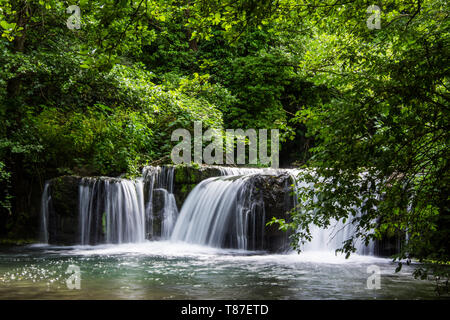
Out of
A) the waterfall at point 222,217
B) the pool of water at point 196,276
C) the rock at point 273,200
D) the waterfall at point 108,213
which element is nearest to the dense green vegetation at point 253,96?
the waterfall at point 108,213

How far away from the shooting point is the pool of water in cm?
541

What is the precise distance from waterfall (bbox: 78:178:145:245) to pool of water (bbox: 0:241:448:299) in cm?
129

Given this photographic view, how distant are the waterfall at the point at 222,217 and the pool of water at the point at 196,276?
54cm

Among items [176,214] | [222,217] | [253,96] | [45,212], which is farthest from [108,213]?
[253,96]

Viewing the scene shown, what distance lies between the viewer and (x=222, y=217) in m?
11.1

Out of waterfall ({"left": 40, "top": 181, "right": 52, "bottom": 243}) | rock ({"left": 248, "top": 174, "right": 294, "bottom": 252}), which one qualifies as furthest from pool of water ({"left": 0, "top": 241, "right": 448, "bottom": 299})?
waterfall ({"left": 40, "top": 181, "right": 52, "bottom": 243})

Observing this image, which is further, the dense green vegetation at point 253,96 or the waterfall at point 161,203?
the waterfall at point 161,203

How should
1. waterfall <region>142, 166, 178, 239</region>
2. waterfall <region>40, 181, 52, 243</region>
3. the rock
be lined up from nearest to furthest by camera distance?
the rock, waterfall <region>40, 181, 52, 243</region>, waterfall <region>142, 166, 178, 239</region>

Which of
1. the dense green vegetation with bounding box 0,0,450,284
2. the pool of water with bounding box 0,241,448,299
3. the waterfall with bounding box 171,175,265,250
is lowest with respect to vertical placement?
the pool of water with bounding box 0,241,448,299

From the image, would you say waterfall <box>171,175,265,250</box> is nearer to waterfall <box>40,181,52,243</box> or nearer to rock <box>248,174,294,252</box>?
rock <box>248,174,294,252</box>

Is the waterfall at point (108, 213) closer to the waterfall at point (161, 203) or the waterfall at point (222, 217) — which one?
the waterfall at point (161, 203)

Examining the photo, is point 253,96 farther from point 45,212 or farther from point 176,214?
point 45,212

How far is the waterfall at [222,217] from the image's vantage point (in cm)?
1066
